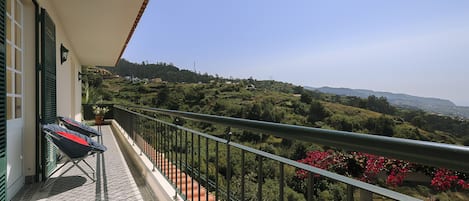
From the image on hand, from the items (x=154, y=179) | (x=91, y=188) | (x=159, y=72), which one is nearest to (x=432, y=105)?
(x=154, y=179)

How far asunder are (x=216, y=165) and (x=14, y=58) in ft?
8.14

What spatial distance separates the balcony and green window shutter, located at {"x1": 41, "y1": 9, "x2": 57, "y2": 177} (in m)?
0.31

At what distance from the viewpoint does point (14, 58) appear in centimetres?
304

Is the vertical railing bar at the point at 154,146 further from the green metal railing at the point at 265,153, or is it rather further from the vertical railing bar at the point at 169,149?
the vertical railing bar at the point at 169,149

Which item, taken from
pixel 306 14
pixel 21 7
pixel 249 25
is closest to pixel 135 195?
pixel 21 7

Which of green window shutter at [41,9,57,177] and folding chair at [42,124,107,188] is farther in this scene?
green window shutter at [41,9,57,177]

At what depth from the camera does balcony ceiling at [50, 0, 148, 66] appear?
4324 mm

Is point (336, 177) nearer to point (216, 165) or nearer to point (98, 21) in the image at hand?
point (216, 165)

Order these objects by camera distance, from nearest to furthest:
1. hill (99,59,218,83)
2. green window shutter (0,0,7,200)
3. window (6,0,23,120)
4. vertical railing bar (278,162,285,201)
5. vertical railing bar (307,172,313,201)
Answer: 1. vertical railing bar (307,172,313,201)
2. vertical railing bar (278,162,285,201)
3. green window shutter (0,0,7,200)
4. window (6,0,23,120)
5. hill (99,59,218,83)

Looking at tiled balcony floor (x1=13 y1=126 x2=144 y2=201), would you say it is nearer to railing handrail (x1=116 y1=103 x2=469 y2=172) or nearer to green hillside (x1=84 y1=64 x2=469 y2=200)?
railing handrail (x1=116 y1=103 x2=469 y2=172)

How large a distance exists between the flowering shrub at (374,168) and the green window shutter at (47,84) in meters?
3.22

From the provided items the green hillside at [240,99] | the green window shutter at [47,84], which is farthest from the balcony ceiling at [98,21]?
the green hillside at [240,99]

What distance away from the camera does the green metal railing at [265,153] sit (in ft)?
1.91

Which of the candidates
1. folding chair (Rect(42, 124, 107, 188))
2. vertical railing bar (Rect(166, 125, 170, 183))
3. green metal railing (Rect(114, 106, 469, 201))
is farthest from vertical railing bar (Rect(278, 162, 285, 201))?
folding chair (Rect(42, 124, 107, 188))
